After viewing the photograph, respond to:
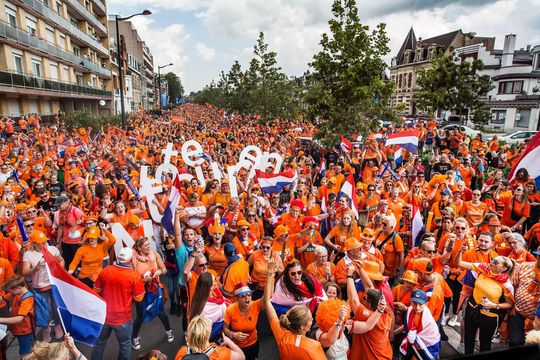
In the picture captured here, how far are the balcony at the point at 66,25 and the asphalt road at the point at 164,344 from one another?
28.3m

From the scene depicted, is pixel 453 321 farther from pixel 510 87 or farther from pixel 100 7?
pixel 100 7

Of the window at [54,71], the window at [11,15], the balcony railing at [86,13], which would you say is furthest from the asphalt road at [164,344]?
the balcony railing at [86,13]

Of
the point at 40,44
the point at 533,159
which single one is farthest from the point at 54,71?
the point at 533,159

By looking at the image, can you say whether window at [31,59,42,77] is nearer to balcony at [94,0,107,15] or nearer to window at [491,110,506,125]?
balcony at [94,0,107,15]

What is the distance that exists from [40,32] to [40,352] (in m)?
32.3

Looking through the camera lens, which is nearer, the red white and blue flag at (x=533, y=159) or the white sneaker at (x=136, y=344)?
the white sneaker at (x=136, y=344)

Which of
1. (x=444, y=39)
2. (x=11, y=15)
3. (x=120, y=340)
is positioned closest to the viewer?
(x=120, y=340)

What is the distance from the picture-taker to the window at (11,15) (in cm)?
2266

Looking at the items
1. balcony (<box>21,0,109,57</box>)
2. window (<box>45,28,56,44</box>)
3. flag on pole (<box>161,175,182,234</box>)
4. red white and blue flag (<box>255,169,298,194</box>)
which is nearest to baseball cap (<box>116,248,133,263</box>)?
flag on pole (<box>161,175,182,234</box>)

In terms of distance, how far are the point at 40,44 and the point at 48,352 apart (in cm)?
3096

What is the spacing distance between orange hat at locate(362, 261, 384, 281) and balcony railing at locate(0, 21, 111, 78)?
2572cm

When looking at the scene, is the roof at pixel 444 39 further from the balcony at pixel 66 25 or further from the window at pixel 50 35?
the window at pixel 50 35

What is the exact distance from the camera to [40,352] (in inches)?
98.3

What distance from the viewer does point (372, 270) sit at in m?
3.87
